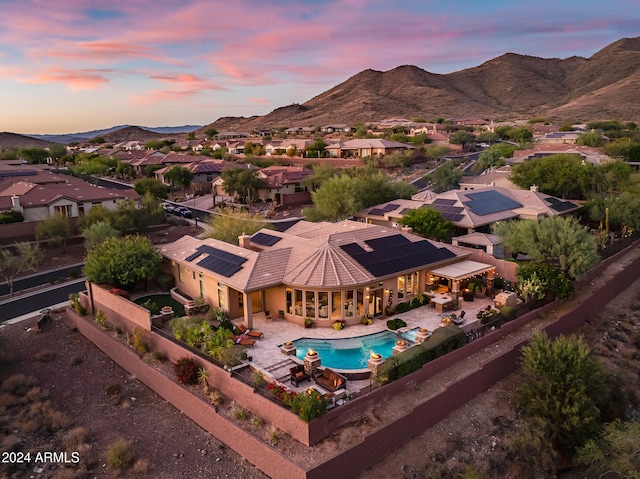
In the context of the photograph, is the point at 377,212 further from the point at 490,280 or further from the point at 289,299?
the point at 289,299

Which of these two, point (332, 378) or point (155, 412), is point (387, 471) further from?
point (155, 412)

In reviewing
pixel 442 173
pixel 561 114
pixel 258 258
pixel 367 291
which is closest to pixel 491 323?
pixel 367 291

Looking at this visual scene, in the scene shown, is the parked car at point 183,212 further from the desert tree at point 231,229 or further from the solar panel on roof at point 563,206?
the solar panel on roof at point 563,206

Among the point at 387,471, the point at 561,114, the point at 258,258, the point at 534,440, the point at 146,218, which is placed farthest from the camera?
the point at 561,114

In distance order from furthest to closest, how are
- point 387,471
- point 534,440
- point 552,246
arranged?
point 552,246 → point 534,440 → point 387,471

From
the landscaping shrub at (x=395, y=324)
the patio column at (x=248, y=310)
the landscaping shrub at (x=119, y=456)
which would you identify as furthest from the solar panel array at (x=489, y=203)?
the landscaping shrub at (x=119, y=456)

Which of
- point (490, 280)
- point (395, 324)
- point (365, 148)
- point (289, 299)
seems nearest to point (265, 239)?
point (289, 299)
